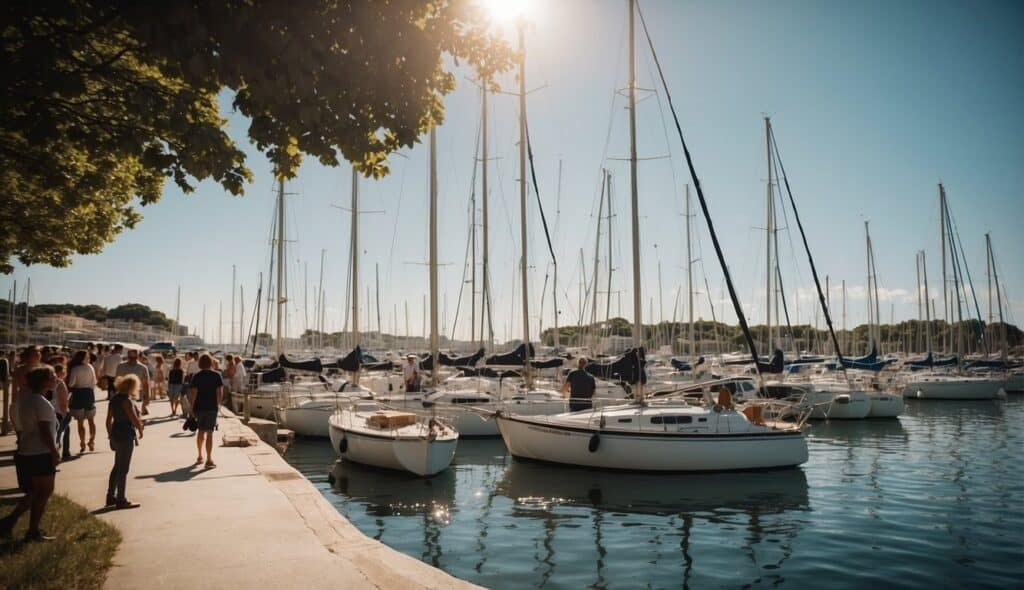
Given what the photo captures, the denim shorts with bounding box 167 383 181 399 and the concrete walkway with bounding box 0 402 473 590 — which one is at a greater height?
the denim shorts with bounding box 167 383 181 399

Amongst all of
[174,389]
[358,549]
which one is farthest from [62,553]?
[174,389]

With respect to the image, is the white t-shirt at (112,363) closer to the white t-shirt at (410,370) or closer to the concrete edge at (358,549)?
the white t-shirt at (410,370)

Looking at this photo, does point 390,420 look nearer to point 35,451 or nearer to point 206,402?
point 206,402

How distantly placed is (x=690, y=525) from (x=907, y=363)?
169 ft

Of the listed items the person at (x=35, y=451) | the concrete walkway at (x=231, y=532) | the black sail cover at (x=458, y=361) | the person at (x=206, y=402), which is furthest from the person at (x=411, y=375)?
the person at (x=35, y=451)

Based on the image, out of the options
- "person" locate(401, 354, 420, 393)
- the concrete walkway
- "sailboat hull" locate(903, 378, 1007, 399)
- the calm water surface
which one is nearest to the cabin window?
the calm water surface

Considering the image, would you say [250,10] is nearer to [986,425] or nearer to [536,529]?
[536,529]

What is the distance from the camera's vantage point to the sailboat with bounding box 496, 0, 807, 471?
17297 mm

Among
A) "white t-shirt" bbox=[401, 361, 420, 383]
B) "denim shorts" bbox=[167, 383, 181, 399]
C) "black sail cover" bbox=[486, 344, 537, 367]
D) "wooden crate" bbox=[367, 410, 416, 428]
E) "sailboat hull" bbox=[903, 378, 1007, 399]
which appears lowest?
"sailboat hull" bbox=[903, 378, 1007, 399]

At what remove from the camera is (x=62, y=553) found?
6281 millimetres

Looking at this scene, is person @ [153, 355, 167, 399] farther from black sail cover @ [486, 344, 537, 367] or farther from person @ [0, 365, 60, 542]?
person @ [0, 365, 60, 542]

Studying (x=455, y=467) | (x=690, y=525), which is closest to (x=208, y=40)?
(x=690, y=525)

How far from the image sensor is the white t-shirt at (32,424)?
6.99 metres

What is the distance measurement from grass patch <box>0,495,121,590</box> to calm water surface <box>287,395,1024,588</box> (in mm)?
4898
